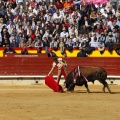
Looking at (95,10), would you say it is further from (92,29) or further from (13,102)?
(13,102)

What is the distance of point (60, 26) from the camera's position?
1948 centimetres

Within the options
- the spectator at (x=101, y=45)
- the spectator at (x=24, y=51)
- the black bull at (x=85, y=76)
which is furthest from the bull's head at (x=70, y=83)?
the spectator at (x=24, y=51)

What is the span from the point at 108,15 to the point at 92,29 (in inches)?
32.2

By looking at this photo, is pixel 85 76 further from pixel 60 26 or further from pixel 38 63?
pixel 38 63

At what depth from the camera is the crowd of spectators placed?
63.1 ft

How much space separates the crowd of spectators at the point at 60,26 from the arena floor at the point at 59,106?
377 centimetres

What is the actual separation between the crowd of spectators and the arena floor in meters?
3.77

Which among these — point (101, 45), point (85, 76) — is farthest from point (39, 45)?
point (85, 76)

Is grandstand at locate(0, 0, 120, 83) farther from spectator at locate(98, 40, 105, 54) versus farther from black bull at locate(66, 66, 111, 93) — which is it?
black bull at locate(66, 66, 111, 93)

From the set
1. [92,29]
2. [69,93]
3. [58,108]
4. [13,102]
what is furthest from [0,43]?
[58,108]

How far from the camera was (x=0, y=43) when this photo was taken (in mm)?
19828

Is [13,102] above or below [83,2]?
below

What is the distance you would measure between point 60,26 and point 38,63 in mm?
1627

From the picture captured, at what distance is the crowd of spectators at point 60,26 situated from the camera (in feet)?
63.1
